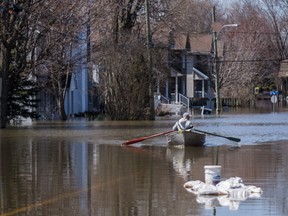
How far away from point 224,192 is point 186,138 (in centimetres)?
1107

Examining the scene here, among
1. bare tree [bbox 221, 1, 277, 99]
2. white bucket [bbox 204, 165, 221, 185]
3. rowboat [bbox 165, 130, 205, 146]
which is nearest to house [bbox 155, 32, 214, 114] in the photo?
bare tree [bbox 221, 1, 277, 99]

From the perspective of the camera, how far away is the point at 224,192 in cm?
1380

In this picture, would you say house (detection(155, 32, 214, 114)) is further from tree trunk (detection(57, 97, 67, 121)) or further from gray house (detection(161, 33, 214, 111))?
tree trunk (detection(57, 97, 67, 121))

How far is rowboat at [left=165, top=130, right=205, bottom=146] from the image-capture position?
80.8 ft

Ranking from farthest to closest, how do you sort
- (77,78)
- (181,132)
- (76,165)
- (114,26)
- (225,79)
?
(225,79) < (77,78) < (114,26) < (181,132) < (76,165)

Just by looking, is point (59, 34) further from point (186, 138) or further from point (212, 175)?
point (212, 175)

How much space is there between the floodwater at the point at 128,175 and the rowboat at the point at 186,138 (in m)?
0.32

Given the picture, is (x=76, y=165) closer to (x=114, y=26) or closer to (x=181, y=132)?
(x=181, y=132)

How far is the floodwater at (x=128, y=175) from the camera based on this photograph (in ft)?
41.8

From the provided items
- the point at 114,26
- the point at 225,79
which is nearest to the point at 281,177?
the point at 114,26

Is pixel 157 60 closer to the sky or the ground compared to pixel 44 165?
closer to the sky

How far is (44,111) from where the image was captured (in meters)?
51.9

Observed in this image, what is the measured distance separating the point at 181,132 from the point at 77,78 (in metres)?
36.8

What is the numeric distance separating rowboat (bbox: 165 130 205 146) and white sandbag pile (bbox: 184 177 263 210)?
10.1m
